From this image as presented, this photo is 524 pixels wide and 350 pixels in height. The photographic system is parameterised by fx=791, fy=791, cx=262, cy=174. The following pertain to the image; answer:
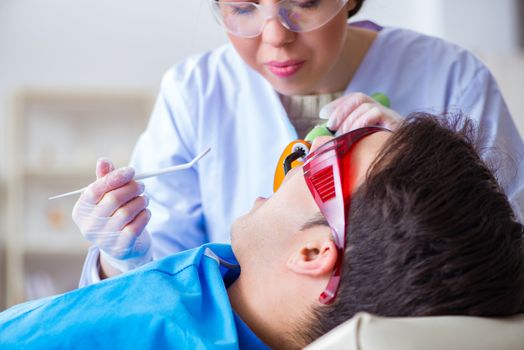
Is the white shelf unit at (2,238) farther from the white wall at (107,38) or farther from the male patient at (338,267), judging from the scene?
the male patient at (338,267)

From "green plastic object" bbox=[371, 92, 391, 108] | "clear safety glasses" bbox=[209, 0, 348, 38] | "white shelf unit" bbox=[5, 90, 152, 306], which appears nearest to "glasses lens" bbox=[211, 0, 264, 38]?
"clear safety glasses" bbox=[209, 0, 348, 38]

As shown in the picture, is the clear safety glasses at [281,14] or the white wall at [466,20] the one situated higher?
the clear safety glasses at [281,14]

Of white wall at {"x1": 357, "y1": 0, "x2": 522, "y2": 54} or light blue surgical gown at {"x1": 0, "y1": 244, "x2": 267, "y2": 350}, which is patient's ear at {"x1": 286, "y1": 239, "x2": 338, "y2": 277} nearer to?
light blue surgical gown at {"x1": 0, "y1": 244, "x2": 267, "y2": 350}

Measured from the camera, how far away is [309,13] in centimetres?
158

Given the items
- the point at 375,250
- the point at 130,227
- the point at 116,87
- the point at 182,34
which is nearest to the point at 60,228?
the point at 116,87

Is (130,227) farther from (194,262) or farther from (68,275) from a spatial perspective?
(68,275)

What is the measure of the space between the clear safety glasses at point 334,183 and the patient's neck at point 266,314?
0.09 meters

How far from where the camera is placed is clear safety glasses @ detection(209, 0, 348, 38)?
5.12 feet

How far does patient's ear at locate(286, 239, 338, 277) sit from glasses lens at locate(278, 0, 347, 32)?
522 millimetres

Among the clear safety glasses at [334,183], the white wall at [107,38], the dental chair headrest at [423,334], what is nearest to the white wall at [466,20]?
the white wall at [107,38]

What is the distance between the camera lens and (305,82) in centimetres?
169

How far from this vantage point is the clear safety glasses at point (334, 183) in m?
1.20

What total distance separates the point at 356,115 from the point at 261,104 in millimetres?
395

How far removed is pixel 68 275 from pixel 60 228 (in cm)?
29
